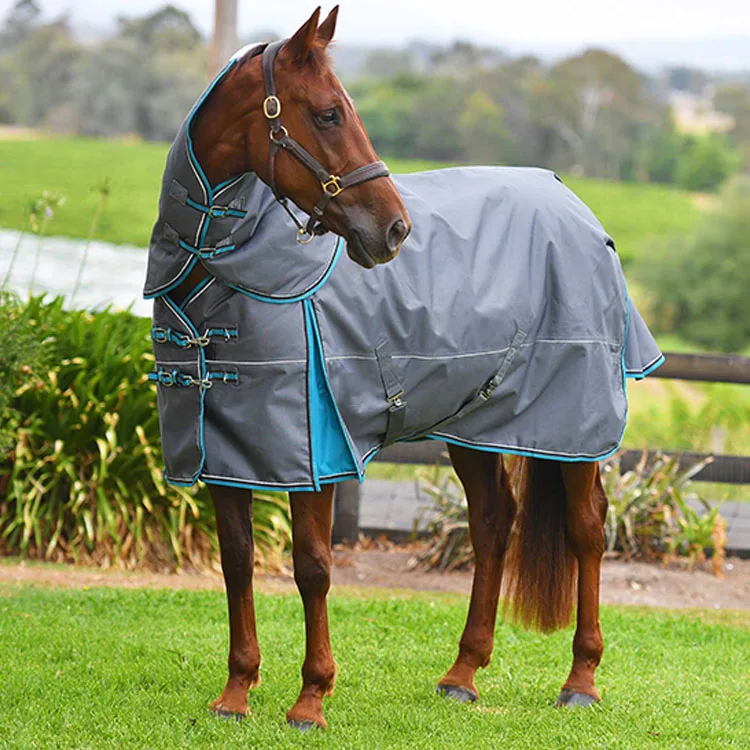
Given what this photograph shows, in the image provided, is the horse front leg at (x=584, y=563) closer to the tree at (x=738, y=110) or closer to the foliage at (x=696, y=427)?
the foliage at (x=696, y=427)

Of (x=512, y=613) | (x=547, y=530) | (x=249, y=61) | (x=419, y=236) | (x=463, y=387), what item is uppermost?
(x=249, y=61)

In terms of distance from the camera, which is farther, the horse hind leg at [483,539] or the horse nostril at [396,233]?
the horse hind leg at [483,539]

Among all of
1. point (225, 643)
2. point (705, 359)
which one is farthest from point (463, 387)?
point (705, 359)

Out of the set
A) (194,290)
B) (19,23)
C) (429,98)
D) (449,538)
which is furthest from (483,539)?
(19,23)

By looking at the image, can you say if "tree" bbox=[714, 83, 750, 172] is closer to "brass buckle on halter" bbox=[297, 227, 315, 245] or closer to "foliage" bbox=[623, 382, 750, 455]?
"foliage" bbox=[623, 382, 750, 455]

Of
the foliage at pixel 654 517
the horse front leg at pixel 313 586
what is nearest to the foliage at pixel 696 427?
the foliage at pixel 654 517

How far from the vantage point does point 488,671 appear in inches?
169

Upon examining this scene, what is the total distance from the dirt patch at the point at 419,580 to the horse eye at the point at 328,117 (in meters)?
3.20

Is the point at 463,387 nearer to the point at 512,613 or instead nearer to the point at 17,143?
the point at 512,613

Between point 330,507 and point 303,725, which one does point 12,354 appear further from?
point 303,725

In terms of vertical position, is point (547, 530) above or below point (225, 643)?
above

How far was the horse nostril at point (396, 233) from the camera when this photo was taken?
9.42 feet

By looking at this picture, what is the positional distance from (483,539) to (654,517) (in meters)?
2.62

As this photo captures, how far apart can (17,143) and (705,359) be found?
75.8 feet
